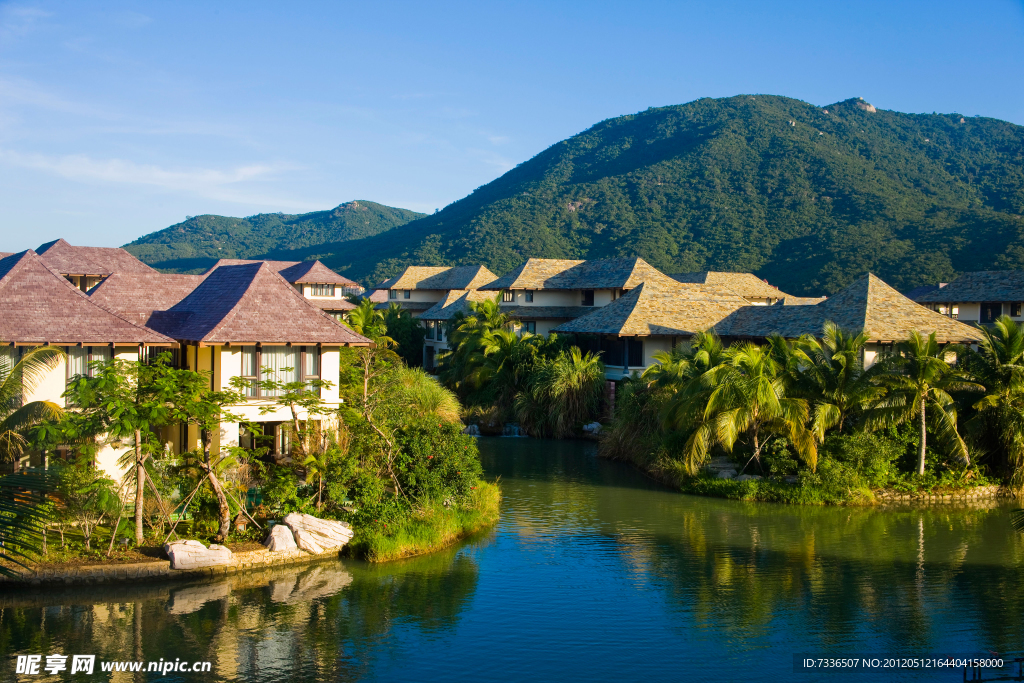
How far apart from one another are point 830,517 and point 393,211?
152m

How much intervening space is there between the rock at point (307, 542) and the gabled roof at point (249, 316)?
5.77 m

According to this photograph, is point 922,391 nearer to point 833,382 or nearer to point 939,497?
point 833,382

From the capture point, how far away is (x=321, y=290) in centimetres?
6425

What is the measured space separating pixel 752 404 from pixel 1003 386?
781cm

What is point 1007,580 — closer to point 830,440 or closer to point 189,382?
point 830,440

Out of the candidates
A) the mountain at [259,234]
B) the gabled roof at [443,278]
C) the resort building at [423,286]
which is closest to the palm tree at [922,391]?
the gabled roof at [443,278]

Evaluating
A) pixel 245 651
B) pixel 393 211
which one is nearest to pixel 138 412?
pixel 245 651

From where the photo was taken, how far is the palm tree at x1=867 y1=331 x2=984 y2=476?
2481 cm

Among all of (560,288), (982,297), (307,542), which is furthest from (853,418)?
(982,297)

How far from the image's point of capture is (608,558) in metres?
19.6

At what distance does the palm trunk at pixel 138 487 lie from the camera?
17.3 meters

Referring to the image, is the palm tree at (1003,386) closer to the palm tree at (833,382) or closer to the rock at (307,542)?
the palm tree at (833,382)

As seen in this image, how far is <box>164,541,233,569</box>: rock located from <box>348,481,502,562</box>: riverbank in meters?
2.92

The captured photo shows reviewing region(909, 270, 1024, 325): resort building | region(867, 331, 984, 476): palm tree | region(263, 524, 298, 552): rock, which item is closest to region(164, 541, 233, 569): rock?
region(263, 524, 298, 552): rock
